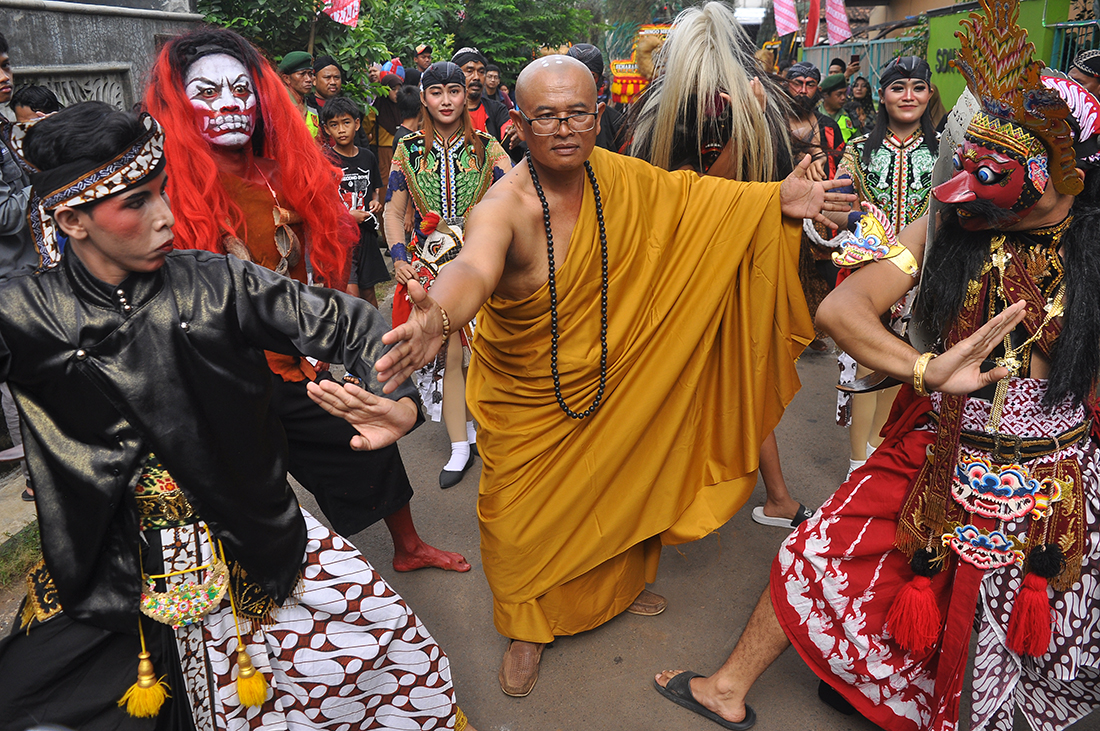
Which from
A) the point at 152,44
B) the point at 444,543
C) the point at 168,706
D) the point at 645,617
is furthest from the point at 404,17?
the point at 168,706

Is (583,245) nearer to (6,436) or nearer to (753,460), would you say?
(753,460)

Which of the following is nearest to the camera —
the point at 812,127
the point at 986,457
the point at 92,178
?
the point at 92,178

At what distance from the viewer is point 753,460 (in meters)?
3.08

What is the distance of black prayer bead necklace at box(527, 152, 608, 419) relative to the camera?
9.02 ft

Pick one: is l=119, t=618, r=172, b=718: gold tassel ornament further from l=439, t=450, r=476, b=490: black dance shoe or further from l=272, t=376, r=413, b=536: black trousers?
l=439, t=450, r=476, b=490: black dance shoe

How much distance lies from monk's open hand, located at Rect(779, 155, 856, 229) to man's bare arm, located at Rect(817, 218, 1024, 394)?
1.05 feet

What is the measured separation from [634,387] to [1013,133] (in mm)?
1385

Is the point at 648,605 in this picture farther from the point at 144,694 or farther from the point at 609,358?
the point at 144,694

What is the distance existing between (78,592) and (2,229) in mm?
3083

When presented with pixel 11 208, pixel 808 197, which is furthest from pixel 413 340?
pixel 11 208

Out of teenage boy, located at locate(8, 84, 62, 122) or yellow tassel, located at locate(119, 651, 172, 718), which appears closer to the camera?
yellow tassel, located at locate(119, 651, 172, 718)

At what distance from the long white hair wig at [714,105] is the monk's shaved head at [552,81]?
1.16 meters

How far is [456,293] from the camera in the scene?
88.2 inches

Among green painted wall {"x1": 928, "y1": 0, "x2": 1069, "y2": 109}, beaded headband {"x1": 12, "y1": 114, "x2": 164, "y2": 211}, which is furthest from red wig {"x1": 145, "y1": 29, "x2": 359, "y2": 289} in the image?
green painted wall {"x1": 928, "y1": 0, "x2": 1069, "y2": 109}
